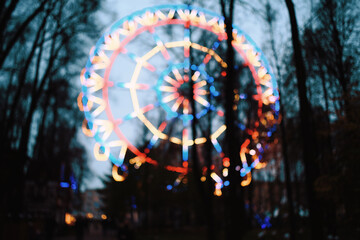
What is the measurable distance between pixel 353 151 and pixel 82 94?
959cm

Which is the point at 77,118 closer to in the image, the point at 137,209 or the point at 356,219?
the point at 137,209

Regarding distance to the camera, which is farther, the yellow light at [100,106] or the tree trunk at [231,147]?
the yellow light at [100,106]

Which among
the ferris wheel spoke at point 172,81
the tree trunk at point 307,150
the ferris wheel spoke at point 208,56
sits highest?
the ferris wheel spoke at point 208,56

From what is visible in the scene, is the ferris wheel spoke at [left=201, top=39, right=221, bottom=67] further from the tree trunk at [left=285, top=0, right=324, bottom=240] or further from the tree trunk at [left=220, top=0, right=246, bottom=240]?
the tree trunk at [left=285, top=0, right=324, bottom=240]

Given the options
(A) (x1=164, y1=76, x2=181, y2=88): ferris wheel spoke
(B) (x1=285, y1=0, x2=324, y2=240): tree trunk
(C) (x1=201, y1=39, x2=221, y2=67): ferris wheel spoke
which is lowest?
(B) (x1=285, y1=0, x2=324, y2=240): tree trunk

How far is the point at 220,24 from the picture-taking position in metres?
16.5

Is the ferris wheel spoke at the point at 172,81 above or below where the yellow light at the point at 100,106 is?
above

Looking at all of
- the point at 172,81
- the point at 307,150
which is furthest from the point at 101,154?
the point at 307,150

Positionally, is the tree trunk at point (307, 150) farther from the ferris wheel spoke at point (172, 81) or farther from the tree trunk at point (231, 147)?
the ferris wheel spoke at point (172, 81)

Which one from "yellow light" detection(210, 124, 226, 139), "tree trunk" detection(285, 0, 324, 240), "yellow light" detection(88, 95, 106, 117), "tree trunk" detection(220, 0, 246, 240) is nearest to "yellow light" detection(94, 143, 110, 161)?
"yellow light" detection(88, 95, 106, 117)

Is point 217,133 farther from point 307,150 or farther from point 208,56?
→ point 307,150

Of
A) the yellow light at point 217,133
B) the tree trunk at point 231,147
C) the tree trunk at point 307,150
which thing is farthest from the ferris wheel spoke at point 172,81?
the tree trunk at point 307,150

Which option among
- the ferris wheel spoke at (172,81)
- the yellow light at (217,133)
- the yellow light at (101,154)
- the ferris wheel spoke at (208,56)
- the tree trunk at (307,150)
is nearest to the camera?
the tree trunk at (307,150)

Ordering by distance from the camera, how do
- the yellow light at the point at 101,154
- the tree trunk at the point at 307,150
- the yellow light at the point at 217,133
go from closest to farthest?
the tree trunk at the point at 307,150
the yellow light at the point at 101,154
the yellow light at the point at 217,133
